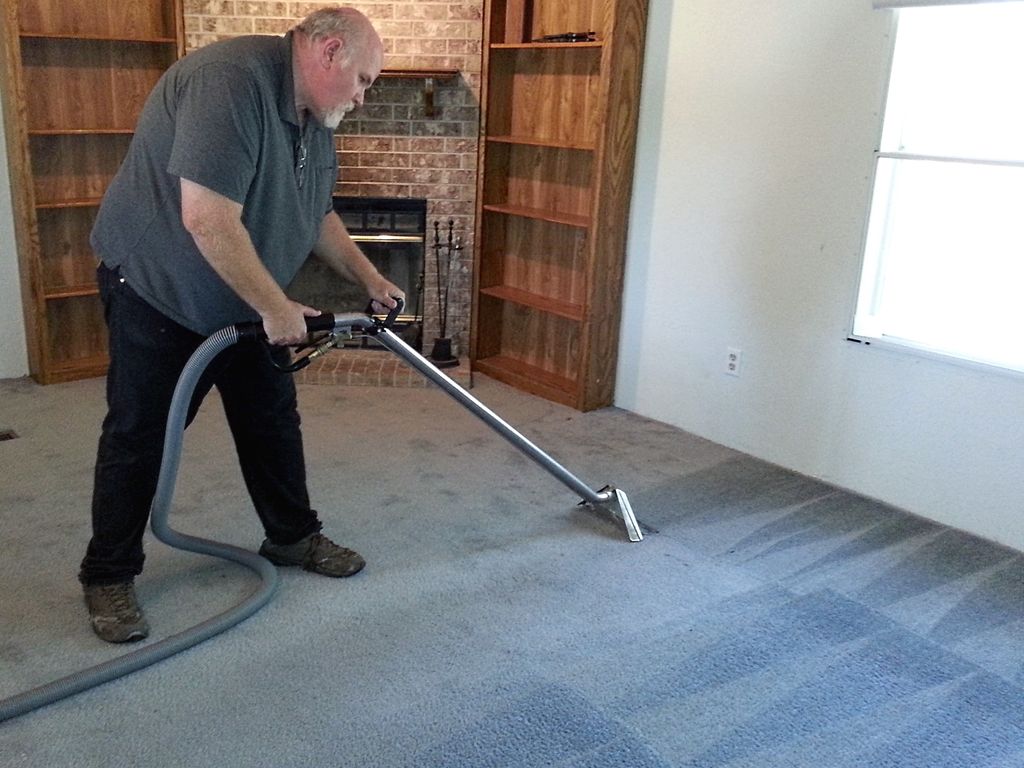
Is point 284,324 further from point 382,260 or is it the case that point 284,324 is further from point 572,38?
point 382,260

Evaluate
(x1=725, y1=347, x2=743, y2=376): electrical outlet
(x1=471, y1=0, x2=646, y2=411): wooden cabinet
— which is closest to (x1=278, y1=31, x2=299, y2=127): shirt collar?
(x1=471, y1=0, x2=646, y2=411): wooden cabinet

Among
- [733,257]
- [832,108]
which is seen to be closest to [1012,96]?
[832,108]

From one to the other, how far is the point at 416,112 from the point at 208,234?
8.68ft

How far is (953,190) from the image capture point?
9.52 ft

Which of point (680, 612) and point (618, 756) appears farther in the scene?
point (680, 612)

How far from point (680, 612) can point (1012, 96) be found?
1750mm

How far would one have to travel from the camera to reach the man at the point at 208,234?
191cm

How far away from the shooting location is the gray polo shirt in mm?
1895

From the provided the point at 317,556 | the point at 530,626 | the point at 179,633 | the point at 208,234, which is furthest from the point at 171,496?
the point at 530,626

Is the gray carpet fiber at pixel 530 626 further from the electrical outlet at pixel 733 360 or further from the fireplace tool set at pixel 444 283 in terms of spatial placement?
the fireplace tool set at pixel 444 283

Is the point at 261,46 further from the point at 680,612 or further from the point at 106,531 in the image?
the point at 680,612

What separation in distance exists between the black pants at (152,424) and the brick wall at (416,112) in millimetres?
2194

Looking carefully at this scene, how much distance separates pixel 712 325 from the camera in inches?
143

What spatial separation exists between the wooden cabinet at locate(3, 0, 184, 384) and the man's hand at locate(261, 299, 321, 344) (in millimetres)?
2435
